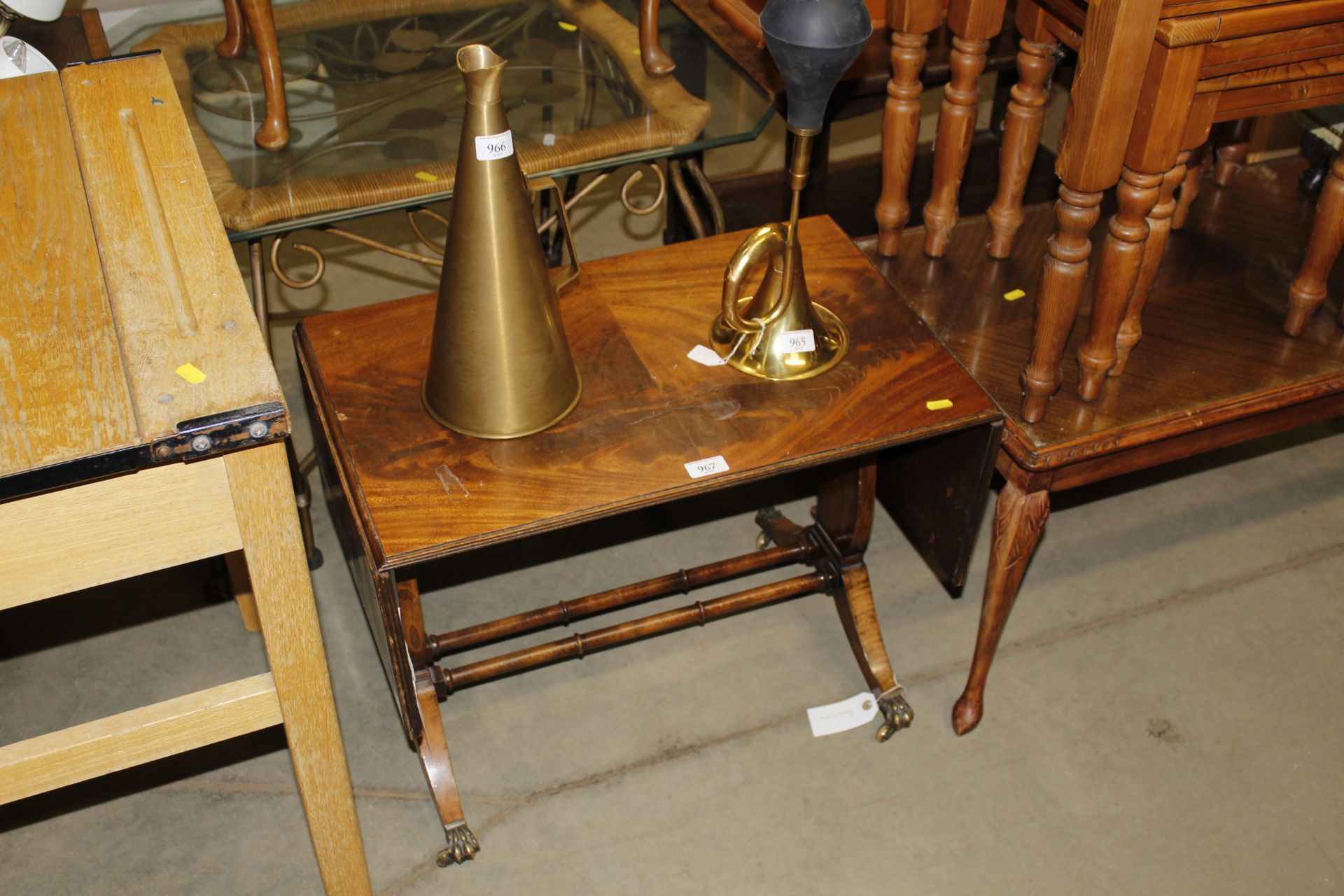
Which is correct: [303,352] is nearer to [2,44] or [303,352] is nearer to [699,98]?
[2,44]

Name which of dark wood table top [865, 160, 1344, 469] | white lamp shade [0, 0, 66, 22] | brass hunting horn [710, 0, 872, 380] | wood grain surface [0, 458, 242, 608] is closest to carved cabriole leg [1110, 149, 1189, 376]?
dark wood table top [865, 160, 1344, 469]

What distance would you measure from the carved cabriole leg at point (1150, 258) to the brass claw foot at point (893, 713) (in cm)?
63

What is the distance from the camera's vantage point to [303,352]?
1.69 m

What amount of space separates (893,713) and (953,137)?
0.94m

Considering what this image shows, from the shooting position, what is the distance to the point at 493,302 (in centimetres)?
141

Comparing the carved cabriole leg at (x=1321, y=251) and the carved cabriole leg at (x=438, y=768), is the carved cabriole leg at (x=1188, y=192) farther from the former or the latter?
the carved cabriole leg at (x=438, y=768)

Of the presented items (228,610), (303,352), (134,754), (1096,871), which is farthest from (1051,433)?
(228,610)

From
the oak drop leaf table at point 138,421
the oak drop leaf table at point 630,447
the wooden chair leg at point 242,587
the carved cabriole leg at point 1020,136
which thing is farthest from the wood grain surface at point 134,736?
the carved cabriole leg at point 1020,136

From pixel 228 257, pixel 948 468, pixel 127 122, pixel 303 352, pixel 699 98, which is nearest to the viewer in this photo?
pixel 228 257

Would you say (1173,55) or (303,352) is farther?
(303,352)

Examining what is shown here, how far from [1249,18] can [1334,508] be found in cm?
134

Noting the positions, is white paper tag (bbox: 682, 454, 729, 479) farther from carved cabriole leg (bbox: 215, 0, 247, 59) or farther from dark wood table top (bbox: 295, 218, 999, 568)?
carved cabriole leg (bbox: 215, 0, 247, 59)

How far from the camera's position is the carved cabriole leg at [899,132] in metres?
1.86

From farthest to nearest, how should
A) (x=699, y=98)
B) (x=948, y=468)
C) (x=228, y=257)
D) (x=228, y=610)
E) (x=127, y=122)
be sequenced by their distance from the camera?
(x=228, y=610) → (x=699, y=98) → (x=948, y=468) → (x=127, y=122) → (x=228, y=257)
